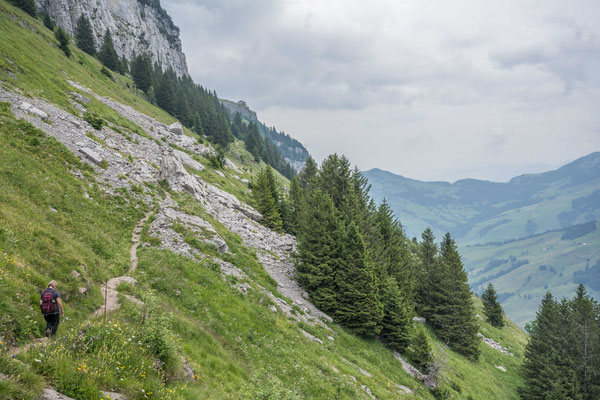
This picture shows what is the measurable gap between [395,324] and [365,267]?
7.26 meters

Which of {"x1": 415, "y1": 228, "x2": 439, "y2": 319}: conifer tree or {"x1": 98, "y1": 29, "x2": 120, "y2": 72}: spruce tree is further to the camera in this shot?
{"x1": 98, "y1": 29, "x2": 120, "y2": 72}: spruce tree

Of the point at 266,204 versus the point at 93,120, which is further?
the point at 266,204

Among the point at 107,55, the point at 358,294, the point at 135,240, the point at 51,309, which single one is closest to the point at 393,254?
the point at 358,294

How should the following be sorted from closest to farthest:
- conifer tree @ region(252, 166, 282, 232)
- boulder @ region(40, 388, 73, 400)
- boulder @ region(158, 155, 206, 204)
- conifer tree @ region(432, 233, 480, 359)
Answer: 1. boulder @ region(40, 388, 73, 400)
2. boulder @ region(158, 155, 206, 204)
3. conifer tree @ region(432, 233, 480, 359)
4. conifer tree @ region(252, 166, 282, 232)

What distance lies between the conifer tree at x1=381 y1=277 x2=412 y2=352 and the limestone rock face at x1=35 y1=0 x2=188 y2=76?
5635 inches

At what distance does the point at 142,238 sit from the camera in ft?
76.4

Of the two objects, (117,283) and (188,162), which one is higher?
(188,162)

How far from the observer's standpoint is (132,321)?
39.6 feet

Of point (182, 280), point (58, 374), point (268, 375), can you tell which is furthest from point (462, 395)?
point (58, 374)

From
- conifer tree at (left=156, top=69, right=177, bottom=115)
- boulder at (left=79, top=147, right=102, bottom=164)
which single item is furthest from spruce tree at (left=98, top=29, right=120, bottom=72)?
boulder at (left=79, top=147, right=102, bottom=164)

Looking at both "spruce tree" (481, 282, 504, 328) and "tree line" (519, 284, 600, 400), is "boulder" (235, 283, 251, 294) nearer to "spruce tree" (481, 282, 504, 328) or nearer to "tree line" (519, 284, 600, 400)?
"tree line" (519, 284, 600, 400)

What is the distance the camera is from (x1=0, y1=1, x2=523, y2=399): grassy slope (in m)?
8.62

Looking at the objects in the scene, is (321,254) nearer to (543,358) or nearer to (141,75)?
(543,358)

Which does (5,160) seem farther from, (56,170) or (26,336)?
(26,336)
